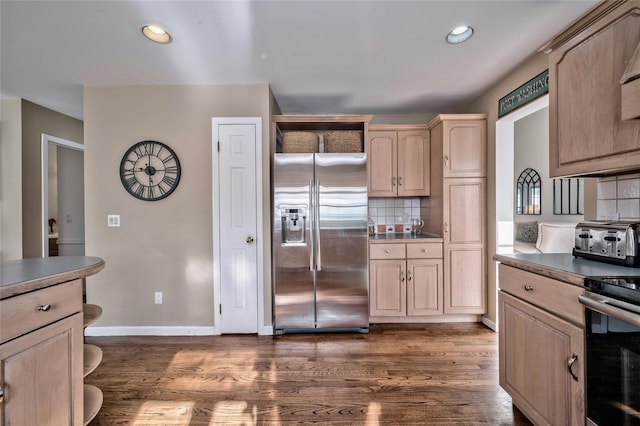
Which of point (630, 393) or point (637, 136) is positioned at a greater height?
point (637, 136)

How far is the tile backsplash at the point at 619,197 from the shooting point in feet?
5.14

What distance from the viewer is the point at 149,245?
2789 millimetres

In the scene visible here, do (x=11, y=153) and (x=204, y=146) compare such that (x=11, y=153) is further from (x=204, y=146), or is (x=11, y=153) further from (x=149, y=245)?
(x=204, y=146)

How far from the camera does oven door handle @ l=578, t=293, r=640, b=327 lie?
97cm

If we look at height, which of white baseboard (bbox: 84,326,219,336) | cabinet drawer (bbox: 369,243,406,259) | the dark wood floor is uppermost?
cabinet drawer (bbox: 369,243,406,259)

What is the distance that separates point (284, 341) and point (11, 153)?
11.8 ft

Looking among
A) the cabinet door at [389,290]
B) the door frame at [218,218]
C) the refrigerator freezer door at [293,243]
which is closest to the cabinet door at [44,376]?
the door frame at [218,218]

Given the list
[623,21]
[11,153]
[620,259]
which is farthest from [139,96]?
[620,259]

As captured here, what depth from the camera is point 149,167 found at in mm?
2758

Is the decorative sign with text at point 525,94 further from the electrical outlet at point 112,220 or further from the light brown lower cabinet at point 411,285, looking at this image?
the electrical outlet at point 112,220

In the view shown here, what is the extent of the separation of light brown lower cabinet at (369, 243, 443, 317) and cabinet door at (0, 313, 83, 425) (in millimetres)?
2372

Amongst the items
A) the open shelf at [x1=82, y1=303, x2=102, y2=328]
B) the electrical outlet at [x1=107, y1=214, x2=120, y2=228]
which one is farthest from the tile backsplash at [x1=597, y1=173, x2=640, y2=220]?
the electrical outlet at [x1=107, y1=214, x2=120, y2=228]

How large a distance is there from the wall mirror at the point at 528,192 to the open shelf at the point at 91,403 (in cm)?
626

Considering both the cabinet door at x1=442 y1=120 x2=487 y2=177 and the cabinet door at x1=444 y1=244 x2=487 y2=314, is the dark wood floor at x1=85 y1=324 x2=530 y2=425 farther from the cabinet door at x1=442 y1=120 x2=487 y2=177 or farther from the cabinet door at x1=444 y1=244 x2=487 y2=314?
the cabinet door at x1=442 y1=120 x2=487 y2=177
